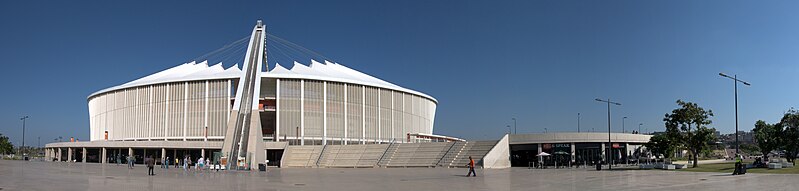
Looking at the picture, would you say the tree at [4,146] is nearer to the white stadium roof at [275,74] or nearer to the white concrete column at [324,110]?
the white stadium roof at [275,74]

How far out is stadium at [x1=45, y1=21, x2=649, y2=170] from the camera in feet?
180

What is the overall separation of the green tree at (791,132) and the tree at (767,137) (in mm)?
657

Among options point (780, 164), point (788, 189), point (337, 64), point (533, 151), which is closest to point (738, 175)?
point (780, 164)

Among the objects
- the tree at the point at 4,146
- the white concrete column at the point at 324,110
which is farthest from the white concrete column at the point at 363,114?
the tree at the point at 4,146

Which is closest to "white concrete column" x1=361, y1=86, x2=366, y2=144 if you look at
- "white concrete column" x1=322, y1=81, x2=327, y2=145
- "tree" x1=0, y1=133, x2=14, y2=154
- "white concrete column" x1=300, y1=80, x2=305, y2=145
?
"white concrete column" x1=322, y1=81, x2=327, y2=145

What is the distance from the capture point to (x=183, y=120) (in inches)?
3083

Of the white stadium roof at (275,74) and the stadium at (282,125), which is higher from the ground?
the white stadium roof at (275,74)

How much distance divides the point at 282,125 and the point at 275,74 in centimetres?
633

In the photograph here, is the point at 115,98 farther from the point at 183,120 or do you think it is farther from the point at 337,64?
the point at 337,64

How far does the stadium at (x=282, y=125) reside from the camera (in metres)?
54.8

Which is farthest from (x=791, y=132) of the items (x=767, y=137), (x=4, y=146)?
(x=4, y=146)

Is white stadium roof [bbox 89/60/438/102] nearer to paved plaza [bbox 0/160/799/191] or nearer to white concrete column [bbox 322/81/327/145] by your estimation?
white concrete column [bbox 322/81/327/145]

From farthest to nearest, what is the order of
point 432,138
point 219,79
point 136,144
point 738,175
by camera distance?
point 432,138, point 219,79, point 136,144, point 738,175

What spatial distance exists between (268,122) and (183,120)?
10.5 metres
